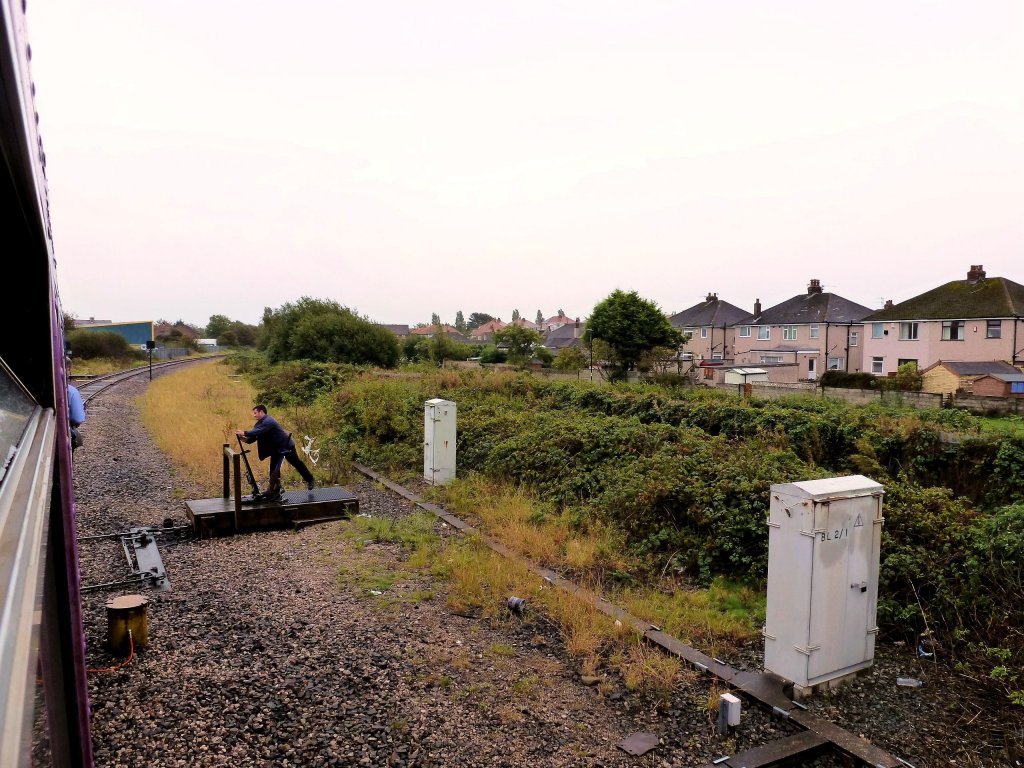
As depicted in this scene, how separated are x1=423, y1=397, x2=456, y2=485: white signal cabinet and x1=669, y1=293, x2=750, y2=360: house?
148ft

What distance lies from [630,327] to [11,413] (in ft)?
138

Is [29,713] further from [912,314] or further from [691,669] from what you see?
[912,314]

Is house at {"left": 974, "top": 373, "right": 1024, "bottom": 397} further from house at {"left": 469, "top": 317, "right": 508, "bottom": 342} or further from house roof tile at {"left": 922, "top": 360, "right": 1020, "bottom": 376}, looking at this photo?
house at {"left": 469, "top": 317, "right": 508, "bottom": 342}

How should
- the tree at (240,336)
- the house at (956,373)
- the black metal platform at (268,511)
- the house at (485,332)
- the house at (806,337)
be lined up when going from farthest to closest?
the house at (485,332)
the tree at (240,336)
the house at (806,337)
the house at (956,373)
the black metal platform at (268,511)

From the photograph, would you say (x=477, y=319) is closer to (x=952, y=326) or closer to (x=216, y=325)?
(x=216, y=325)

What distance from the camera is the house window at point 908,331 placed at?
38.8 meters

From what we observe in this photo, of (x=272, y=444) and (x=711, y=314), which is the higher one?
(x=711, y=314)

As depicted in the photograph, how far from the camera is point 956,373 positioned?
30344 millimetres

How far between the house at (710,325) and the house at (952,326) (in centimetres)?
1436

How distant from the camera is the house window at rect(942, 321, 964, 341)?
3647 cm

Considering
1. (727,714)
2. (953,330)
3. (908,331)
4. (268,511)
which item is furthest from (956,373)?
(727,714)

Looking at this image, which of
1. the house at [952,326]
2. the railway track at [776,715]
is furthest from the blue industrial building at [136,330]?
the railway track at [776,715]

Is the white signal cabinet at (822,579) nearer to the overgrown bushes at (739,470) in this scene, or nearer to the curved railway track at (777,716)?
the curved railway track at (777,716)

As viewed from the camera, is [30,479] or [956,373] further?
[956,373]
